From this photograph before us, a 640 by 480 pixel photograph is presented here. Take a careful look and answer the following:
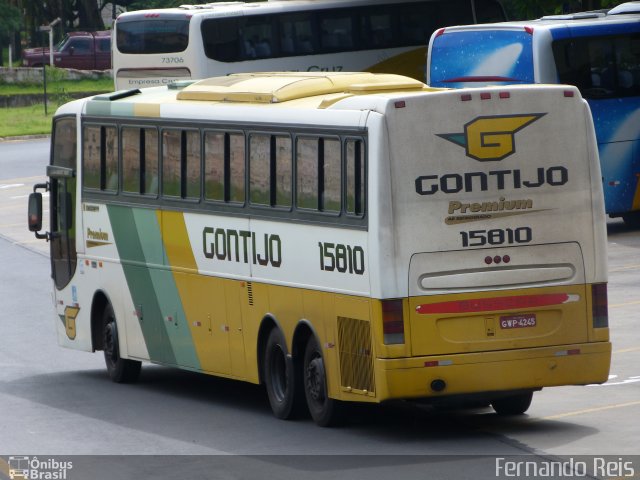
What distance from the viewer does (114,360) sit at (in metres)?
18.8

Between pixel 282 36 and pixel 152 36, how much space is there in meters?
2.80

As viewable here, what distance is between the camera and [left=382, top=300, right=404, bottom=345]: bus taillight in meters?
13.5

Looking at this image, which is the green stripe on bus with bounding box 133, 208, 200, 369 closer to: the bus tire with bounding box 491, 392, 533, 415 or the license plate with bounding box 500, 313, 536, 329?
the bus tire with bounding box 491, 392, 533, 415

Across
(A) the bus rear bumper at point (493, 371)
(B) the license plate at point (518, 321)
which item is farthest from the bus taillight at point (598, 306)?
(B) the license plate at point (518, 321)

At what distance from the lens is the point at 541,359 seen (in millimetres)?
13812

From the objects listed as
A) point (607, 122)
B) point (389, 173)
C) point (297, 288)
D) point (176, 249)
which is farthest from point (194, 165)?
point (607, 122)

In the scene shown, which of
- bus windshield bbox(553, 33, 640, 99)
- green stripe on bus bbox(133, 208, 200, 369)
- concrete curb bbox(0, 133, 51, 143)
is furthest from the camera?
concrete curb bbox(0, 133, 51, 143)

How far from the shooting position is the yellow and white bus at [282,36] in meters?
37.8

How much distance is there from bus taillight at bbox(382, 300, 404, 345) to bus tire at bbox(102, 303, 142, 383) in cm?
575

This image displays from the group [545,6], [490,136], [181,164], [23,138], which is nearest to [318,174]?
[490,136]

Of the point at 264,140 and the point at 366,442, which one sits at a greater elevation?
the point at 264,140

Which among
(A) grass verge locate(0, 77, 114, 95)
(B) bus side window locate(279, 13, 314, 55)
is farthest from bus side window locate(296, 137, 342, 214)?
(A) grass verge locate(0, 77, 114, 95)

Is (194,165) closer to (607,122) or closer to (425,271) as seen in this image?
(425,271)

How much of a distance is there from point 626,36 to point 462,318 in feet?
54.3
